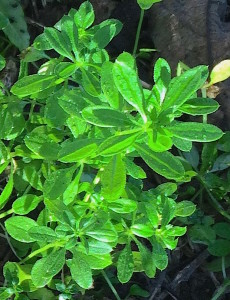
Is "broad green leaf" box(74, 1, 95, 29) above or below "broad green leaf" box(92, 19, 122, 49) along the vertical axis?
above

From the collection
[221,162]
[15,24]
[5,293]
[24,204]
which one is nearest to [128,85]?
[24,204]

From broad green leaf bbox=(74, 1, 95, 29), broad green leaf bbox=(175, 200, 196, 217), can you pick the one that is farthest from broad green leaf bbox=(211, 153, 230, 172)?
broad green leaf bbox=(74, 1, 95, 29)

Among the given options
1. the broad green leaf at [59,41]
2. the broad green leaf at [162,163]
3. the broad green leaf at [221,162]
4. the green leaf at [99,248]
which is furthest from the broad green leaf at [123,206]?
the broad green leaf at [221,162]

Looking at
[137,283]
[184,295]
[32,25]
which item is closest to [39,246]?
[137,283]

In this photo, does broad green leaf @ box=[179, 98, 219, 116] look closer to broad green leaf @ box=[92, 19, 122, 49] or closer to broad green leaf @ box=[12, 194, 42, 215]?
broad green leaf @ box=[92, 19, 122, 49]

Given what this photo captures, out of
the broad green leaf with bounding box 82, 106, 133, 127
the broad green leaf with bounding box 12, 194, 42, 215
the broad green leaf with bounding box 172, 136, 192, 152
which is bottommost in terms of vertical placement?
the broad green leaf with bounding box 12, 194, 42, 215

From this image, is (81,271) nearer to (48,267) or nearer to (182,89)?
(48,267)
